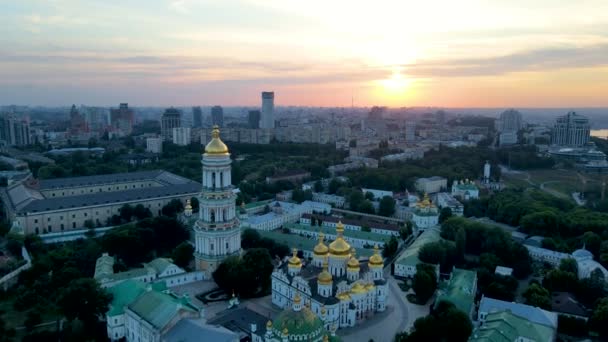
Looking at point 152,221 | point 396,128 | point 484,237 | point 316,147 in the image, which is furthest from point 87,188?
point 396,128

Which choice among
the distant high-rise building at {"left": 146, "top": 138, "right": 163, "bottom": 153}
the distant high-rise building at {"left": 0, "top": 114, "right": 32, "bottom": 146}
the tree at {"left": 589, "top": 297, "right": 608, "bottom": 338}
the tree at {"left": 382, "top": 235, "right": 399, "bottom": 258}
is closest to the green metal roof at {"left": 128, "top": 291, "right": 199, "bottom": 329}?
the tree at {"left": 382, "top": 235, "right": 399, "bottom": 258}

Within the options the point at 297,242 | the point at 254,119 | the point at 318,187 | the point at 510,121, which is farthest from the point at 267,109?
the point at 297,242

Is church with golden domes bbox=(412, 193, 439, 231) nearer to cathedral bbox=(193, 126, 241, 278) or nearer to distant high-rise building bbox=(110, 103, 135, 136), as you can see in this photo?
cathedral bbox=(193, 126, 241, 278)

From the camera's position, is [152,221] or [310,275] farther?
[152,221]

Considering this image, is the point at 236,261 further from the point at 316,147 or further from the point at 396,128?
the point at 396,128

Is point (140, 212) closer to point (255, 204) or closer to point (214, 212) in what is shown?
point (255, 204)

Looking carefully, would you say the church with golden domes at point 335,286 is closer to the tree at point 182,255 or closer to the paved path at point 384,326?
the paved path at point 384,326
